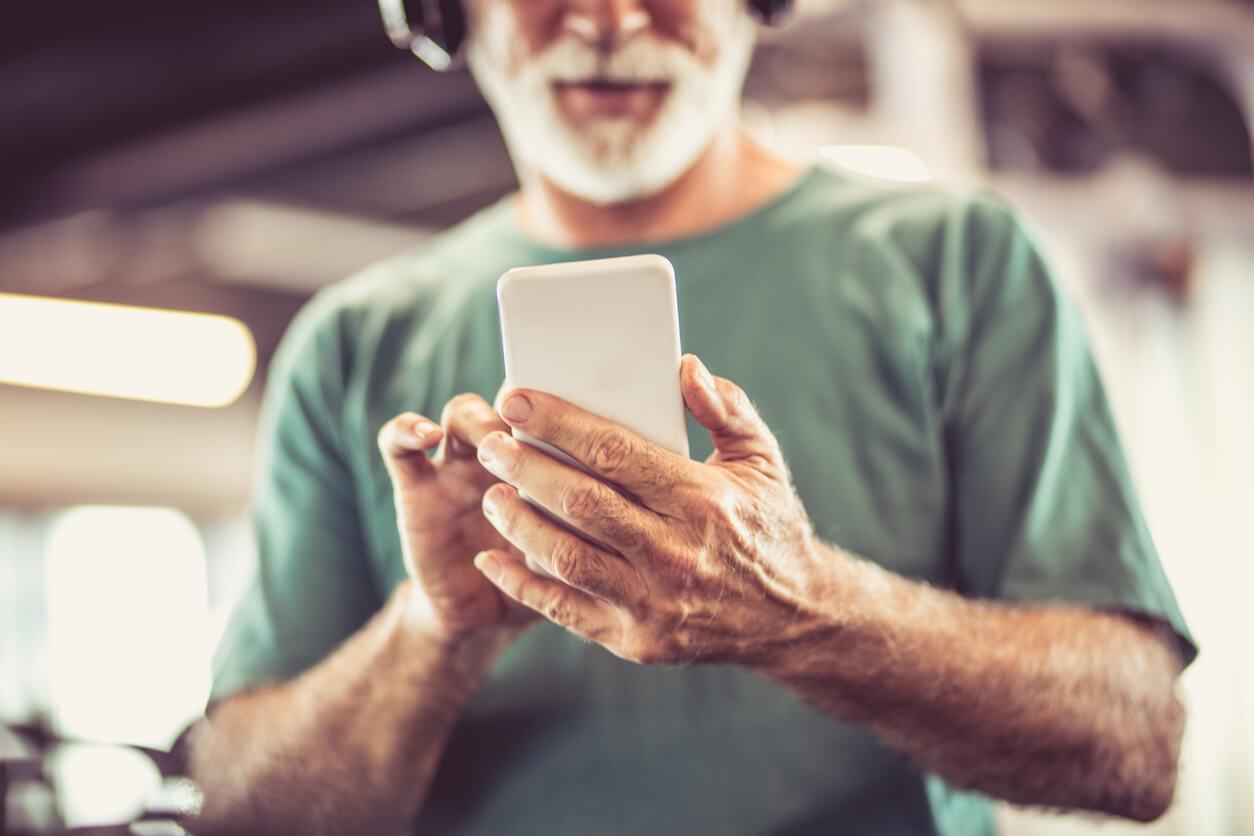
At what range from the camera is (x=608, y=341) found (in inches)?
21.6

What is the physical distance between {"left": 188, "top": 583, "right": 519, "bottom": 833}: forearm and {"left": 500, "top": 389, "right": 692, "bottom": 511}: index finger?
271 mm

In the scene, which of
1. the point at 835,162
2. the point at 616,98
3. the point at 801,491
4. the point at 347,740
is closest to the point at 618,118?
the point at 616,98

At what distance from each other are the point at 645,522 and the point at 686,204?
515mm

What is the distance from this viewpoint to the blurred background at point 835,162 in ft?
10.9

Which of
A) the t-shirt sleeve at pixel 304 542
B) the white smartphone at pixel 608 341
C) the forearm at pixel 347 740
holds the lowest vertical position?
the forearm at pixel 347 740

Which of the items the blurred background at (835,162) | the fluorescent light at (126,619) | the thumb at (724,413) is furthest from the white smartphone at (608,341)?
the fluorescent light at (126,619)

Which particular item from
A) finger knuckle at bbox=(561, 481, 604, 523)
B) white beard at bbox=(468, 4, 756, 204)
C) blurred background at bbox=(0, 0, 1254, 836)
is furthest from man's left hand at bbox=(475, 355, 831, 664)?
blurred background at bbox=(0, 0, 1254, 836)

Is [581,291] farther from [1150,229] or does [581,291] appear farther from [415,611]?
[1150,229]

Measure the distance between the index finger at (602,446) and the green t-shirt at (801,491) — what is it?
259 mm

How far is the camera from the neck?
956 mm

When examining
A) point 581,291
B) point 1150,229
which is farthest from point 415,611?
point 1150,229

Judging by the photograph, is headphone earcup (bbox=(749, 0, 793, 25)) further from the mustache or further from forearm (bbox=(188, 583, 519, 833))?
forearm (bbox=(188, 583, 519, 833))

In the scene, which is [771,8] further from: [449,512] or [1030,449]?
[449,512]

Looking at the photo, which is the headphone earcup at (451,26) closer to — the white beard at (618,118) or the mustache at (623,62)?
the white beard at (618,118)
